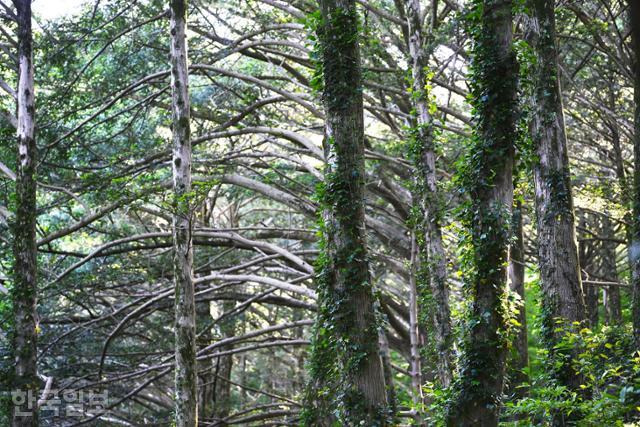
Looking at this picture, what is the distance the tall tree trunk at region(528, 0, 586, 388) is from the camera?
9.52 meters

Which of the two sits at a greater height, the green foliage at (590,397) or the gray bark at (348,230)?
the gray bark at (348,230)

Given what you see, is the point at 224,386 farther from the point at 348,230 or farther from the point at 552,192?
the point at 348,230

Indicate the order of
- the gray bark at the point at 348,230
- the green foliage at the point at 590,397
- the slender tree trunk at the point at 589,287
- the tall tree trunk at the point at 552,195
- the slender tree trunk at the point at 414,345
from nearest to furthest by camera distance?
the green foliage at the point at 590,397, the gray bark at the point at 348,230, the tall tree trunk at the point at 552,195, the slender tree trunk at the point at 414,345, the slender tree trunk at the point at 589,287

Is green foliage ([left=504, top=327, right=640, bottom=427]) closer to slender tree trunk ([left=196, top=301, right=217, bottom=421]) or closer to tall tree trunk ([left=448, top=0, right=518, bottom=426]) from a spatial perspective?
tall tree trunk ([left=448, top=0, right=518, bottom=426])

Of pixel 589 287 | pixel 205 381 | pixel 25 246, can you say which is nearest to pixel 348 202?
pixel 25 246

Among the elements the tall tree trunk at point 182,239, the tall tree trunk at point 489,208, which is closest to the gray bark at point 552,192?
the tall tree trunk at point 489,208

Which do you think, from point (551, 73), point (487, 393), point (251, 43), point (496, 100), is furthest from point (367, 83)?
point (487, 393)

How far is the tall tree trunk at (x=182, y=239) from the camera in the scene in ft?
33.9

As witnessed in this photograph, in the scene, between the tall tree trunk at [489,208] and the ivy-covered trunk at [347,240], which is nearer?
the tall tree trunk at [489,208]

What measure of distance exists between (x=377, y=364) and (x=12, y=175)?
8465 mm

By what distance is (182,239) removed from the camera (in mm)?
10680

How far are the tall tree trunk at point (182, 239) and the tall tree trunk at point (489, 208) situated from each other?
4.60 meters

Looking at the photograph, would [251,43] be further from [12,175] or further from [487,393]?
[487,393]

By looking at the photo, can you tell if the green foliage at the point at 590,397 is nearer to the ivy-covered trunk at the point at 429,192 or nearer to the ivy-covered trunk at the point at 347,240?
the ivy-covered trunk at the point at 347,240
